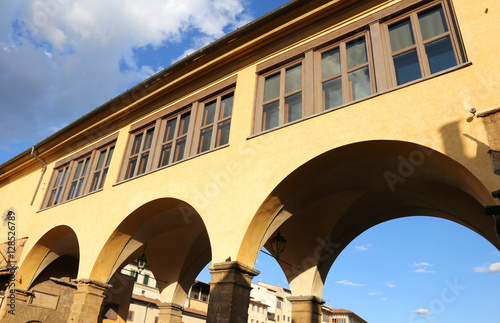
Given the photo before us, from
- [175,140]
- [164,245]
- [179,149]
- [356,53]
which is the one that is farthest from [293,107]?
[164,245]

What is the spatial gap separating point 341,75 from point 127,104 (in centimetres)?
658

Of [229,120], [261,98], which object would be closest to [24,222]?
[229,120]

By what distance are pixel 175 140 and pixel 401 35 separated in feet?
17.9

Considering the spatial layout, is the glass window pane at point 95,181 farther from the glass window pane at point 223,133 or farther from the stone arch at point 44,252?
the glass window pane at point 223,133

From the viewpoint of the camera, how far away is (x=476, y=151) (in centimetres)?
498

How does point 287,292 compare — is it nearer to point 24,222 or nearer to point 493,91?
point 24,222

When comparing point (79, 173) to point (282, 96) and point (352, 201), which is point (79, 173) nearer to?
point (282, 96)

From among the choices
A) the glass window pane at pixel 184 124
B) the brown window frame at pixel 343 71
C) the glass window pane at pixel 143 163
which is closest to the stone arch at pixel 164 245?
the glass window pane at pixel 143 163

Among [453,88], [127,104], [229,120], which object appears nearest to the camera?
[453,88]

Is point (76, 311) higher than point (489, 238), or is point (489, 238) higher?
point (489, 238)

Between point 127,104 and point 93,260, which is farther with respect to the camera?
point 127,104

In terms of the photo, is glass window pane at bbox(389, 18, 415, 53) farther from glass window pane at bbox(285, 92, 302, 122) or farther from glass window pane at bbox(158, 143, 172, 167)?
glass window pane at bbox(158, 143, 172, 167)

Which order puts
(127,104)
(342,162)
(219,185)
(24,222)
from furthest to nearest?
1. (24,222)
2. (127,104)
3. (219,185)
4. (342,162)

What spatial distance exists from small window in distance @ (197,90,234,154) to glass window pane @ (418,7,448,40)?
408 cm
